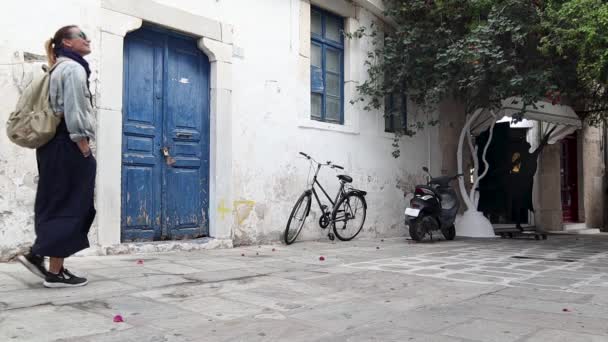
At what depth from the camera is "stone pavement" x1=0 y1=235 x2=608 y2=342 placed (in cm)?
286

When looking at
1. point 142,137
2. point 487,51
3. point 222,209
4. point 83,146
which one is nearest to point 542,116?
point 487,51

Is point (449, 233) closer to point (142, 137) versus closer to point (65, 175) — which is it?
point (142, 137)

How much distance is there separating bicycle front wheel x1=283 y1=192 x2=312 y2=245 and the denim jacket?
3.99 m

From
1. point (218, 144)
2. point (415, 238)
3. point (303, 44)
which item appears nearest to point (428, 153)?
point (415, 238)

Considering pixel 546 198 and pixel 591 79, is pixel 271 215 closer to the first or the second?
pixel 591 79

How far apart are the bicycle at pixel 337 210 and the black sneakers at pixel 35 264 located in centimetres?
381

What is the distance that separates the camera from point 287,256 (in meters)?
6.07

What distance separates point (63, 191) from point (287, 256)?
2.91 meters

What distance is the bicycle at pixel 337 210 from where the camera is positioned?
749cm

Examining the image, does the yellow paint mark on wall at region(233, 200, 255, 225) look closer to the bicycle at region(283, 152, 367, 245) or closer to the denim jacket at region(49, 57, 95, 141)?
the bicycle at region(283, 152, 367, 245)

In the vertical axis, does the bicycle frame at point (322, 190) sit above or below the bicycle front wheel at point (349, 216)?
above

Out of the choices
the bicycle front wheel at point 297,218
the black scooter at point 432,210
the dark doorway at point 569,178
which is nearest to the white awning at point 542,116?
the black scooter at point 432,210

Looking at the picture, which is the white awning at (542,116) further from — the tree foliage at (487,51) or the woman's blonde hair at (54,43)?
the woman's blonde hair at (54,43)

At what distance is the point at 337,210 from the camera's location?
8.00 metres
